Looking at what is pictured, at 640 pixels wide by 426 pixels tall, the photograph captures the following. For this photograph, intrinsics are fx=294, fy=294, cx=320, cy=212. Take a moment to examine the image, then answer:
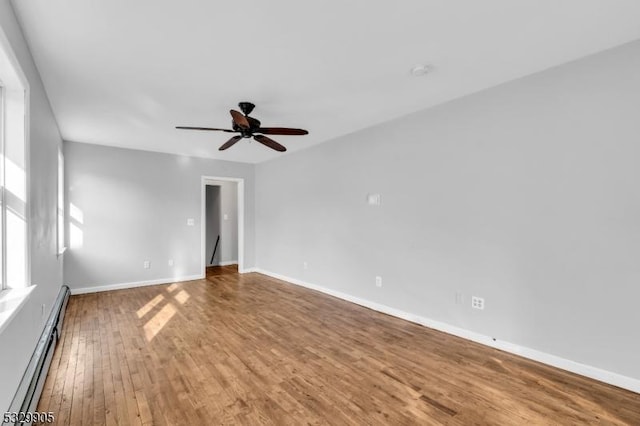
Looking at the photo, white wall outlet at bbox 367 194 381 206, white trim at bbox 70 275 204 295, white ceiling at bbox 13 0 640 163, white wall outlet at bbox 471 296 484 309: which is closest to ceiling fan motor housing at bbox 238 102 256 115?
white ceiling at bbox 13 0 640 163

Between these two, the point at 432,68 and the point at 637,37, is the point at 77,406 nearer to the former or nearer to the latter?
the point at 432,68

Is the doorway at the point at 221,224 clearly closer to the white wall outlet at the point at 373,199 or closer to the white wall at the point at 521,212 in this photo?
→ the white wall at the point at 521,212

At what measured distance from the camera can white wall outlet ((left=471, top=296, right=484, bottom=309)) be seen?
299 centimetres

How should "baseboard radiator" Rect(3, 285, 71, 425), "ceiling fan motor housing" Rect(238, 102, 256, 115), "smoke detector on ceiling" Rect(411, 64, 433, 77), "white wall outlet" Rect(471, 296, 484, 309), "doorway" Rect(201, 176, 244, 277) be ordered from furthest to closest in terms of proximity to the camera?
1. "doorway" Rect(201, 176, 244, 277)
2. "ceiling fan motor housing" Rect(238, 102, 256, 115)
3. "white wall outlet" Rect(471, 296, 484, 309)
4. "smoke detector on ceiling" Rect(411, 64, 433, 77)
5. "baseboard radiator" Rect(3, 285, 71, 425)

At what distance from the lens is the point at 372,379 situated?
7.68 feet

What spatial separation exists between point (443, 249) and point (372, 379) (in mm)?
1646

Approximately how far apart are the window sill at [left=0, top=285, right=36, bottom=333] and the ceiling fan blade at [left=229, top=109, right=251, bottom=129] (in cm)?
198

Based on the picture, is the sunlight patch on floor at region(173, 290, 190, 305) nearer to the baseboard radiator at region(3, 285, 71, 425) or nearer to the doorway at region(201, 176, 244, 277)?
the baseboard radiator at region(3, 285, 71, 425)

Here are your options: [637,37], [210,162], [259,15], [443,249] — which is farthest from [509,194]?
[210,162]

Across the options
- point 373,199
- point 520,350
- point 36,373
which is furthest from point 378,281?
point 36,373

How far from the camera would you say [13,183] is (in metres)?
1.90

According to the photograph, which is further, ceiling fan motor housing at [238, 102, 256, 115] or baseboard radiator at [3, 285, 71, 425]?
ceiling fan motor housing at [238, 102, 256, 115]

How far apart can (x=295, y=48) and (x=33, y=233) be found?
2433 mm

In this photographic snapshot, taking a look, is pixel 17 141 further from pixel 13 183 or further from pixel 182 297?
pixel 182 297
